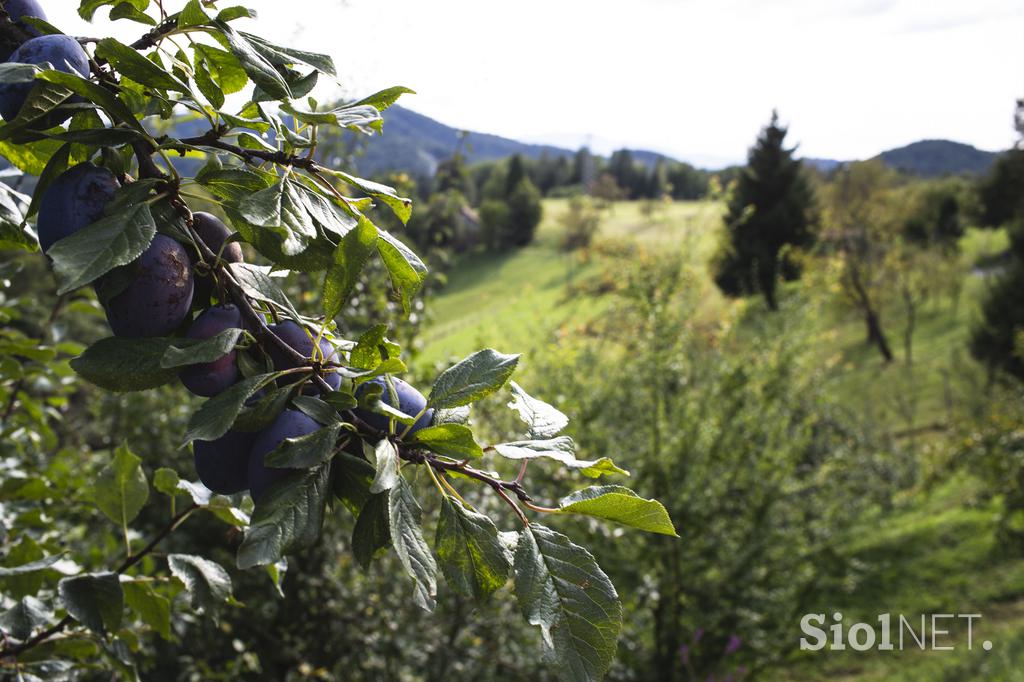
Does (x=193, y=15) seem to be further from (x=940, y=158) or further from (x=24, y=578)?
(x=940, y=158)

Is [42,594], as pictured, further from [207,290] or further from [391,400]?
[391,400]

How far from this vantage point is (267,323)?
0.77 meters

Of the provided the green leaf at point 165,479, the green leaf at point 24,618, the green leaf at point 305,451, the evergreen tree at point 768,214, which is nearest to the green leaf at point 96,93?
the green leaf at point 305,451

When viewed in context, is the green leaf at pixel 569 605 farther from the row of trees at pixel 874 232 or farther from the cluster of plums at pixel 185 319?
the row of trees at pixel 874 232

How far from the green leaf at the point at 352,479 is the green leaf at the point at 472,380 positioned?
90mm

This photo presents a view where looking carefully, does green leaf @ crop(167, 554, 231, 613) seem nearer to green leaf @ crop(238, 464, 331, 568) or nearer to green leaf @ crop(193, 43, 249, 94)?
green leaf @ crop(238, 464, 331, 568)

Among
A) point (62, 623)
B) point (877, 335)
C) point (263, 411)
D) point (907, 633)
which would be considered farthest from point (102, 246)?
point (877, 335)

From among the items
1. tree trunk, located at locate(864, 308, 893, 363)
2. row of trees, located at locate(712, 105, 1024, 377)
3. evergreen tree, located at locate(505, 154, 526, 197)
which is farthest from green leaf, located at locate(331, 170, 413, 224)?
evergreen tree, located at locate(505, 154, 526, 197)

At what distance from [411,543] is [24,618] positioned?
3.12ft

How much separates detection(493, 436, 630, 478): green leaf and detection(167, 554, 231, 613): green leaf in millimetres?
691

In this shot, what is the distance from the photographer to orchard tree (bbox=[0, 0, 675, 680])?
604 millimetres

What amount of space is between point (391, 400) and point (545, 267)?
4329 centimetres

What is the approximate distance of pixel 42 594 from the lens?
160cm

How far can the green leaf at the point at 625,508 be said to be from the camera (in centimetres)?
64
